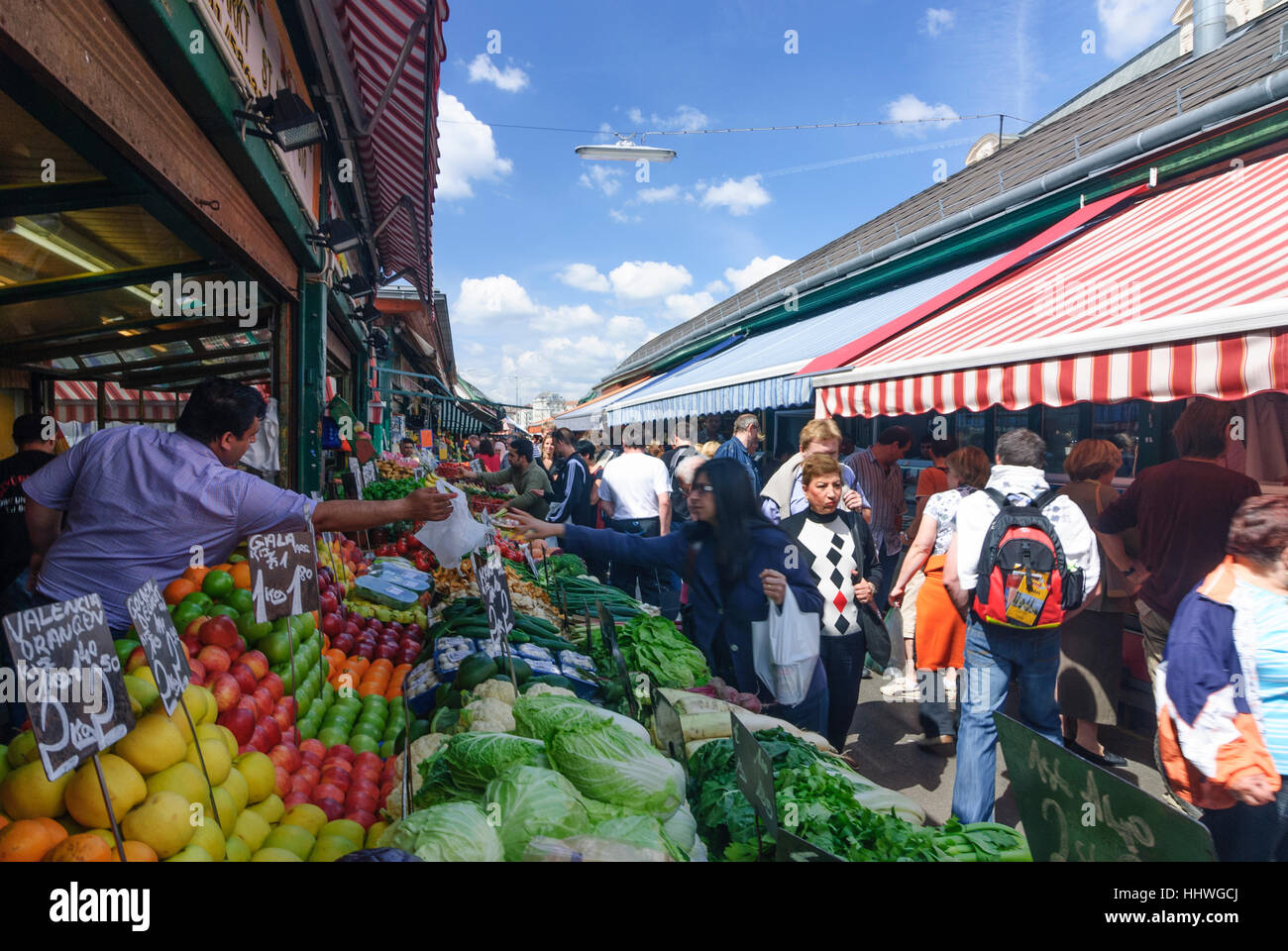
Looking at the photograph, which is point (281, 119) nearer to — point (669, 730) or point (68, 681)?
point (68, 681)

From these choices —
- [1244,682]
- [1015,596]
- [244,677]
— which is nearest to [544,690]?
[244,677]

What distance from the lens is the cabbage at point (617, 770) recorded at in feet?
6.38

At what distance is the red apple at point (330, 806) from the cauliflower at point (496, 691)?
0.66m

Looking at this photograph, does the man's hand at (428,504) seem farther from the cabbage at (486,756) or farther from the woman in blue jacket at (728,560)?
the cabbage at (486,756)

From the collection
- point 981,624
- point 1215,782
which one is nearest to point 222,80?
point 981,624

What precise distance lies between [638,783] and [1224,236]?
4.52 metres

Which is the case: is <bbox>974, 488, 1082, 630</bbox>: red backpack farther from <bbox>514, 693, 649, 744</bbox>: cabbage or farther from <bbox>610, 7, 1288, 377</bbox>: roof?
<bbox>610, 7, 1288, 377</bbox>: roof

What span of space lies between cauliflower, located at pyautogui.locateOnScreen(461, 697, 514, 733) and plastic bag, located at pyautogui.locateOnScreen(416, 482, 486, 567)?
832 millimetres

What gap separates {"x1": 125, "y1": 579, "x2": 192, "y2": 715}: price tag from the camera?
1662 millimetres

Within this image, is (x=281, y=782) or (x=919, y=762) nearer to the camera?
(x=281, y=782)

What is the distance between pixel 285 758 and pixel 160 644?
27.1 inches

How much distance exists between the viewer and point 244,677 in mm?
2396

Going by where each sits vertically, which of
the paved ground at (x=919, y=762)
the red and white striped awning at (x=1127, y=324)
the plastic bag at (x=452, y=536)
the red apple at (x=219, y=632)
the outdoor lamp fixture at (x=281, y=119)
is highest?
the outdoor lamp fixture at (x=281, y=119)

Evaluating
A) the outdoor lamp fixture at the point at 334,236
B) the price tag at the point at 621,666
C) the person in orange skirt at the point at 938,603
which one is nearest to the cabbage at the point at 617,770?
the price tag at the point at 621,666
